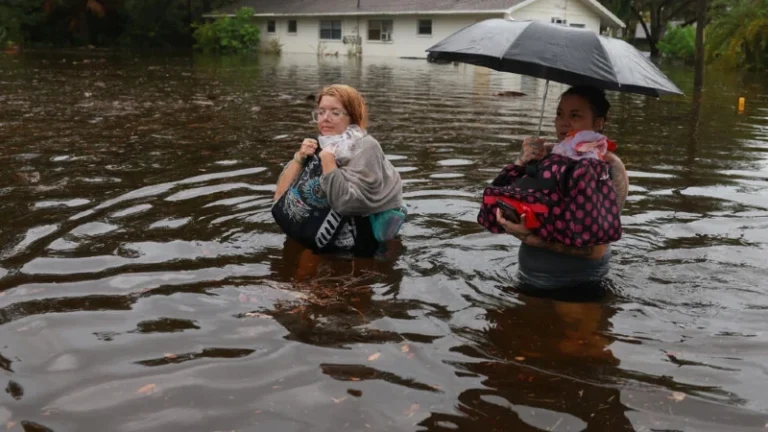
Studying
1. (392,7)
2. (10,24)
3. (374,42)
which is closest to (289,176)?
(392,7)

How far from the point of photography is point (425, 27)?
39.2 metres

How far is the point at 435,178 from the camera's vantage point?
8.34m

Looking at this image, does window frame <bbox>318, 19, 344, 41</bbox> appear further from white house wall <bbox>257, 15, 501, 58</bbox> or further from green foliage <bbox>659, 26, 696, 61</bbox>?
green foliage <bbox>659, 26, 696, 61</bbox>

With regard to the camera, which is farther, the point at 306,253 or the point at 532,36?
the point at 306,253

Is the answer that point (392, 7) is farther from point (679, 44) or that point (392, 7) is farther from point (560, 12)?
point (679, 44)

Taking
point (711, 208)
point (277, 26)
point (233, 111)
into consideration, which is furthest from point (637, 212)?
point (277, 26)

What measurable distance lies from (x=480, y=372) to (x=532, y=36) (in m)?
1.98

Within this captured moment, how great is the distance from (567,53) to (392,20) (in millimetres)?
37629

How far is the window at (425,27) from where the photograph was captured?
39000 mm

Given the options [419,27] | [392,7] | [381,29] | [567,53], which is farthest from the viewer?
[381,29]

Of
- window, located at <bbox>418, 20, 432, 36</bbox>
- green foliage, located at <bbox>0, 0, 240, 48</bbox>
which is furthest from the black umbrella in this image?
green foliage, located at <bbox>0, 0, 240, 48</bbox>

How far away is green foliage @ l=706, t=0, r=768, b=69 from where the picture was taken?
28.1m

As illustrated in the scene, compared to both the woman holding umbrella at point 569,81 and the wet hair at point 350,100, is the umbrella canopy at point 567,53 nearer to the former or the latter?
the woman holding umbrella at point 569,81

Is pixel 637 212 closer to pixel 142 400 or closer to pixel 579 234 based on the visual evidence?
pixel 579 234
